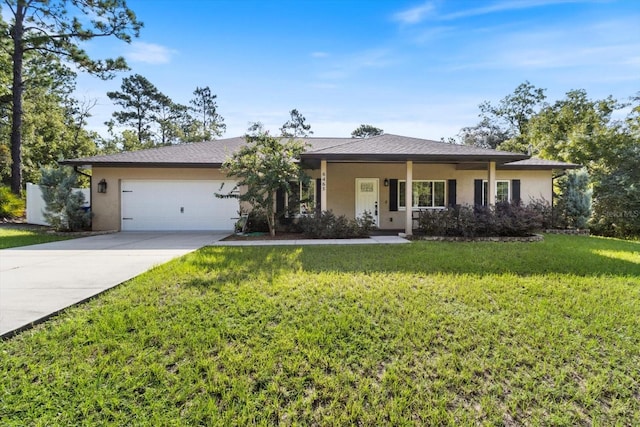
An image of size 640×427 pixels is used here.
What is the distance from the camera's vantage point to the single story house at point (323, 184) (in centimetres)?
1220

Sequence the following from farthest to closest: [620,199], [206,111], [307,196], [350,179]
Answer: [206,111] → [350,179] → [620,199] → [307,196]

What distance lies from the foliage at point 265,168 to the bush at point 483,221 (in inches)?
172

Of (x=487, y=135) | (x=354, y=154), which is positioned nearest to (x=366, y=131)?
(x=487, y=135)

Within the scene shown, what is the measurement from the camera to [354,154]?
10.2 meters

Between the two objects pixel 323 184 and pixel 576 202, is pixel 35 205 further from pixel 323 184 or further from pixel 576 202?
pixel 576 202

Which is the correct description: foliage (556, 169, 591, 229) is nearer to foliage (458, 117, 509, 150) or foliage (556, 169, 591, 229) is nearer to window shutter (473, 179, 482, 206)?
window shutter (473, 179, 482, 206)

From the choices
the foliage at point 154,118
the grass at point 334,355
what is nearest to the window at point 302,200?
the grass at point 334,355

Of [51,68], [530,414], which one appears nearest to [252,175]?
[530,414]

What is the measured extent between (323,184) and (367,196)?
3384 mm

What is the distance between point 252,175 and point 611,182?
49.0 feet

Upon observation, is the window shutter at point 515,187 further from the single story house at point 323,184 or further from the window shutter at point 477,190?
the window shutter at point 477,190

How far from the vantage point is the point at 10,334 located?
10.7ft

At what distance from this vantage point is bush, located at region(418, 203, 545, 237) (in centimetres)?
988

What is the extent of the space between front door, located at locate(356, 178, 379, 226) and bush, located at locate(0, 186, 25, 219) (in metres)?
16.0
